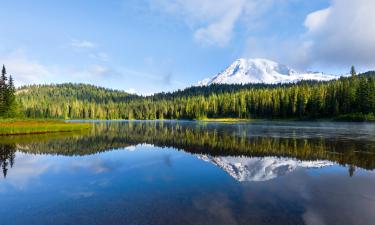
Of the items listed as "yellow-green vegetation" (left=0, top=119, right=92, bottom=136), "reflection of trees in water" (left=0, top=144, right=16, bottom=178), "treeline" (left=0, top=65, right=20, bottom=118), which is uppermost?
"treeline" (left=0, top=65, right=20, bottom=118)

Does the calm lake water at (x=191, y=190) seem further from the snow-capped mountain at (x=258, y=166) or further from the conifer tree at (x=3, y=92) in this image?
the conifer tree at (x=3, y=92)

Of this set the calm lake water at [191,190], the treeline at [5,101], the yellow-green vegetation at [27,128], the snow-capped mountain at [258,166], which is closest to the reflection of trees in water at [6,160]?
the calm lake water at [191,190]

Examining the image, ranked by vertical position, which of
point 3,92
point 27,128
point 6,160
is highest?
point 3,92

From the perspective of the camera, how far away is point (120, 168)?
917 inches

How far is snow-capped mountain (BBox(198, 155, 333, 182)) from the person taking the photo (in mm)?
19947

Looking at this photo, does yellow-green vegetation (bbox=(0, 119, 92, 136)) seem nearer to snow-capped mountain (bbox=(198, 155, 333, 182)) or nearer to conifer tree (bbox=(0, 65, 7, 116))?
conifer tree (bbox=(0, 65, 7, 116))

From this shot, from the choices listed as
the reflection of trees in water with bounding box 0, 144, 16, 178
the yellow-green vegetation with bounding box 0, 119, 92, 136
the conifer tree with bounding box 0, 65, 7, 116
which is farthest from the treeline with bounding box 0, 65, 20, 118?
the reflection of trees in water with bounding box 0, 144, 16, 178

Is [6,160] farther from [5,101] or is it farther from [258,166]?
[5,101]

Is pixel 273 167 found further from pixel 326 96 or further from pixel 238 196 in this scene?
pixel 326 96

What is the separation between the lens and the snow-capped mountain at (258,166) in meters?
19.9

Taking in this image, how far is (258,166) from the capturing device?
76.0 feet

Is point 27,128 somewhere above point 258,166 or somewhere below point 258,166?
above

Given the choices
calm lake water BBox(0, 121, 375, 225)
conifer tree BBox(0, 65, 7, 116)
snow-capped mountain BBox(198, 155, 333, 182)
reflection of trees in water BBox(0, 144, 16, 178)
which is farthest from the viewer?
conifer tree BBox(0, 65, 7, 116)

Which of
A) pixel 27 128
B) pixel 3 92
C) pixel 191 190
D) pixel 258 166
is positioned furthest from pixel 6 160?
pixel 3 92
